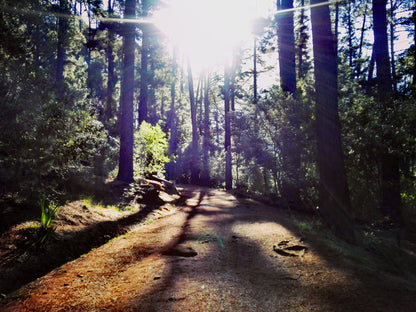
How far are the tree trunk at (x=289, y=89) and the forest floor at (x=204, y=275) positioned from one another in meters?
4.97

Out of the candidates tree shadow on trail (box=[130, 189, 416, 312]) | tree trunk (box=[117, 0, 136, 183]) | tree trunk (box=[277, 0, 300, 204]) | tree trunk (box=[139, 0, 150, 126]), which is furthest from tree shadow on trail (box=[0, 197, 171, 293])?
tree trunk (box=[139, 0, 150, 126])

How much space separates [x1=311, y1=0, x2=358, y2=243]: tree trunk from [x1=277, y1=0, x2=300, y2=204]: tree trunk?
12.5ft

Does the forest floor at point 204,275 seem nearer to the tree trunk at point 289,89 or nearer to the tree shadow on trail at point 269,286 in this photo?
the tree shadow on trail at point 269,286

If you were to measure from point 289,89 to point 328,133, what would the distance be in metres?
6.41

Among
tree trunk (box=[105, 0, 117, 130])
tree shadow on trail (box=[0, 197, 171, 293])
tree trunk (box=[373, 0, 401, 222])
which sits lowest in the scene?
tree shadow on trail (box=[0, 197, 171, 293])

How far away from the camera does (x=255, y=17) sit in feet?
59.9

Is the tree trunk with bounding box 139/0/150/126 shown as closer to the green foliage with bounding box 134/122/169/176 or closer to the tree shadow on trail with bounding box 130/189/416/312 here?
the green foliage with bounding box 134/122/169/176

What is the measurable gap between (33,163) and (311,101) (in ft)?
30.0

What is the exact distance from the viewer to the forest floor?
2.44 metres

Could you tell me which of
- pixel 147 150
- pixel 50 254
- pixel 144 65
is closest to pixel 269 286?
pixel 50 254

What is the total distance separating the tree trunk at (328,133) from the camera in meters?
5.80

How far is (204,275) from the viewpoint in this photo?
10.2ft

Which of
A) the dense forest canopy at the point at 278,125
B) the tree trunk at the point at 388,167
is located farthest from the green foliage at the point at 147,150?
the tree trunk at the point at 388,167

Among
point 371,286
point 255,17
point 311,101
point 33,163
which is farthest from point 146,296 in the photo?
point 255,17
